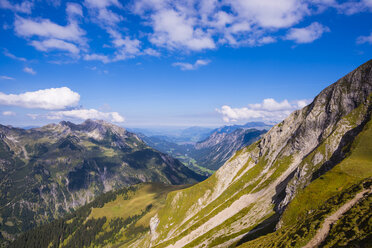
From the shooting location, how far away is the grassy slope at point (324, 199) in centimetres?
3959

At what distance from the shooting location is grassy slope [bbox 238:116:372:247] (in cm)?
3959

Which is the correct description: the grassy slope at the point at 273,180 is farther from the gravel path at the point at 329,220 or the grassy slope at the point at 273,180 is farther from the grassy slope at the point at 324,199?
the gravel path at the point at 329,220

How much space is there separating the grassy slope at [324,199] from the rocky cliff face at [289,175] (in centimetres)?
25

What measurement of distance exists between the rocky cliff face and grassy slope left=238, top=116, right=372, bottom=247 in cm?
25

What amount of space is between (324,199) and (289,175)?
159 feet

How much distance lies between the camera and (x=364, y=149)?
6794cm

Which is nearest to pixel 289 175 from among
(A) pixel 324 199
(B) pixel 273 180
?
(B) pixel 273 180

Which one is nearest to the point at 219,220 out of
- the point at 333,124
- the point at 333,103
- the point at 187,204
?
the point at 187,204

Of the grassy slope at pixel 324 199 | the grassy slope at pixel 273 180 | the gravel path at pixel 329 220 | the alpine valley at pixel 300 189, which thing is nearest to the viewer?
the gravel path at pixel 329 220

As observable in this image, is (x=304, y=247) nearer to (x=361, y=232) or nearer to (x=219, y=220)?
(x=361, y=232)

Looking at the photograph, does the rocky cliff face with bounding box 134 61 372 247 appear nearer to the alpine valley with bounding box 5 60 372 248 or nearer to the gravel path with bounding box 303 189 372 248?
the alpine valley with bounding box 5 60 372 248

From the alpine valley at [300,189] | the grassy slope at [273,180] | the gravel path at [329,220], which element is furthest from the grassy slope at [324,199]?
the gravel path at [329,220]

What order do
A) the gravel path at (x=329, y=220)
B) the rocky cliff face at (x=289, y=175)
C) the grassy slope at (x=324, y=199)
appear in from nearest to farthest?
the gravel path at (x=329, y=220) → the grassy slope at (x=324, y=199) → the rocky cliff face at (x=289, y=175)

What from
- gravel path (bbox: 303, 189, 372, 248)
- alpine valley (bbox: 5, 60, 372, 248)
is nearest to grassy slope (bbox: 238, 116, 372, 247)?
alpine valley (bbox: 5, 60, 372, 248)
